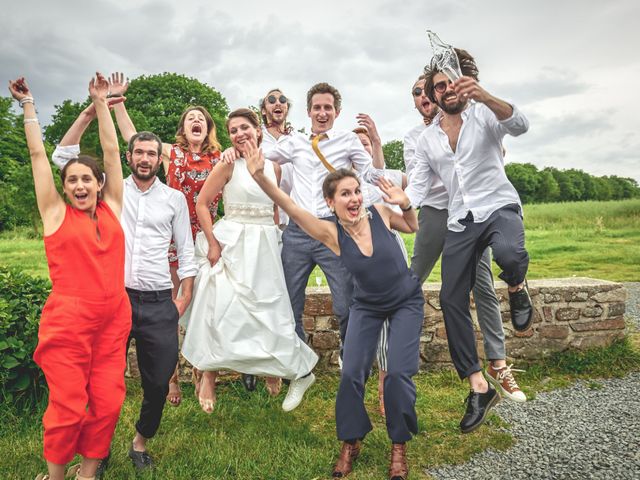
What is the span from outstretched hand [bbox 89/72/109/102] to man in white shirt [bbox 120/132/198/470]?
0.46 m

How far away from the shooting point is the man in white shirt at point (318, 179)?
15.8 feet

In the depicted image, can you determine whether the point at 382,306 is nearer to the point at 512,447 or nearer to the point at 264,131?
the point at 512,447

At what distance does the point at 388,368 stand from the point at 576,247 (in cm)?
1602

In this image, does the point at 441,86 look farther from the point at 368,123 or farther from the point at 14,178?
the point at 14,178

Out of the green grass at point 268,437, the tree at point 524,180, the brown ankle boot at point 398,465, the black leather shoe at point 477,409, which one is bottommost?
the green grass at point 268,437

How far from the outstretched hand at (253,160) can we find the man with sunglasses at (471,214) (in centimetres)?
156

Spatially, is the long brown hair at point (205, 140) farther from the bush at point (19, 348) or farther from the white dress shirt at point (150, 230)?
the bush at point (19, 348)


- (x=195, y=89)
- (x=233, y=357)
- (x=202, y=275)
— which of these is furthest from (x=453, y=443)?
(x=195, y=89)

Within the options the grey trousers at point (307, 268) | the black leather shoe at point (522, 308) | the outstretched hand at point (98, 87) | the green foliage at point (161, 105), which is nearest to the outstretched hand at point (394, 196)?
→ the grey trousers at point (307, 268)

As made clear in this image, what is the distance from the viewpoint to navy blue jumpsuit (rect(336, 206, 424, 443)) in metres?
3.77

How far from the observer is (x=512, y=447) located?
4520 mm

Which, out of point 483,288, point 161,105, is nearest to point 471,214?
point 483,288

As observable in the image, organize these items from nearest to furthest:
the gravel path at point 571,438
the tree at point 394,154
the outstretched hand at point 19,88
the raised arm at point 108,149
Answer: the outstretched hand at point 19,88
the raised arm at point 108,149
the gravel path at point 571,438
the tree at point 394,154

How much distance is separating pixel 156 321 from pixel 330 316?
107 inches
